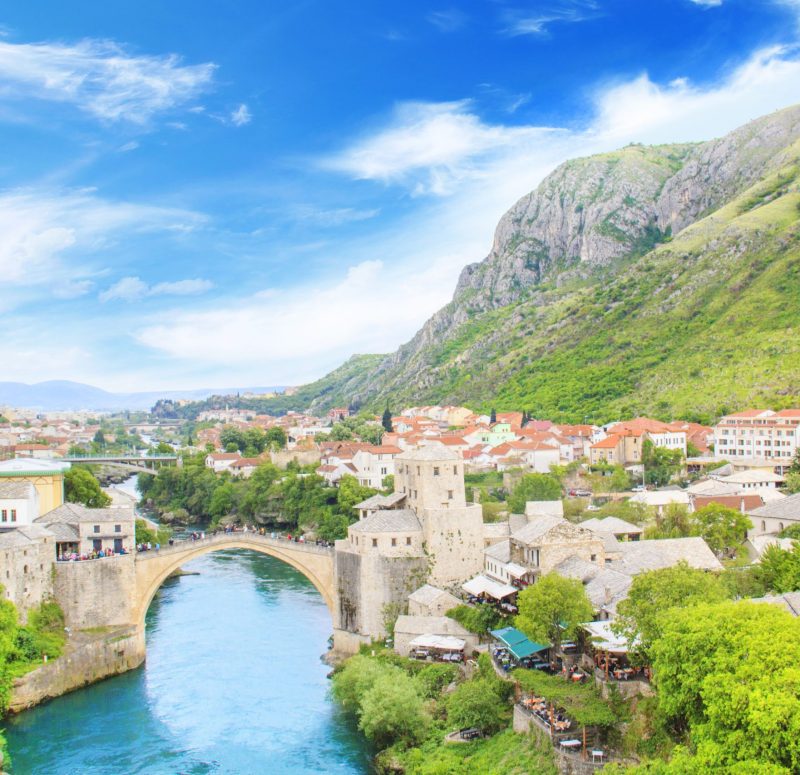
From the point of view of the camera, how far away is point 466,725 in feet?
93.5

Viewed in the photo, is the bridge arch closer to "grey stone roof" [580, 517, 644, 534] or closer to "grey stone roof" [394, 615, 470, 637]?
"grey stone roof" [394, 615, 470, 637]

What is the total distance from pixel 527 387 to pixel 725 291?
94.8ft

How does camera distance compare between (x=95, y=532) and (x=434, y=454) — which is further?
(x=95, y=532)

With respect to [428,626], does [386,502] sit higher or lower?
higher

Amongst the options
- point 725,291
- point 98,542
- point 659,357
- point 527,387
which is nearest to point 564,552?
point 98,542

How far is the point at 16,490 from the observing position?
43.0m

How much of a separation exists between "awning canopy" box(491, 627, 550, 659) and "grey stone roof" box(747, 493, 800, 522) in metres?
20.1

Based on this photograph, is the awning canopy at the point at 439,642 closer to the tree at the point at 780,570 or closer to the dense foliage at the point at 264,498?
the tree at the point at 780,570

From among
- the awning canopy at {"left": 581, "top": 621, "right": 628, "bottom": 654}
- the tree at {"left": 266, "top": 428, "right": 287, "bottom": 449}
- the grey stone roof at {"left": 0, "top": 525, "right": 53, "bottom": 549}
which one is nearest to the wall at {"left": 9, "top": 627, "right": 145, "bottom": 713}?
the grey stone roof at {"left": 0, "top": 525, "right": 53, "bottom": 549}

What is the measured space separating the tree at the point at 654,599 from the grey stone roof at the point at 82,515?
25.0m

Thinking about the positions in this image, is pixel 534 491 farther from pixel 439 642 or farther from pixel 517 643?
pixel 517 643

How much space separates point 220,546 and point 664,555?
839 inches

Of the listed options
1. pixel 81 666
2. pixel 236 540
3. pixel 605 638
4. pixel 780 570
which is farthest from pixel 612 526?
pixel 81 666

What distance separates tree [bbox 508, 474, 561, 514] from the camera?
62.8 meters
